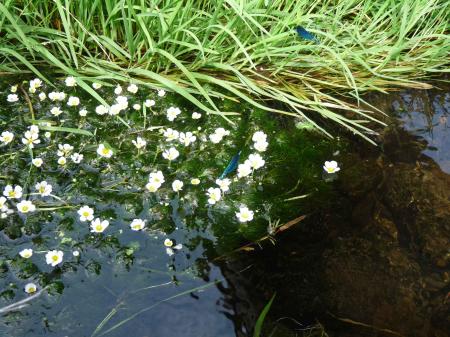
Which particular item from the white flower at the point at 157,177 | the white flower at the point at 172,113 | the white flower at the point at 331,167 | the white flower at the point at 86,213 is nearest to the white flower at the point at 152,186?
the white flower at the point at 157,177

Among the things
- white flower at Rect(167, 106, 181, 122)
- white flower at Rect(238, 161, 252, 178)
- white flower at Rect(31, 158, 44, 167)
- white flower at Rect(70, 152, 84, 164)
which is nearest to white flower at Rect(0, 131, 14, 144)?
white flower at Rect(31, 158, 44, 167)

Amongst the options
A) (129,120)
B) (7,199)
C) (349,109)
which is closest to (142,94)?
(129,120)

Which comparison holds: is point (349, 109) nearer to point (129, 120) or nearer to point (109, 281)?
point (129, 120)

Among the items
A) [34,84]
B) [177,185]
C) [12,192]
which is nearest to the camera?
[12,192]

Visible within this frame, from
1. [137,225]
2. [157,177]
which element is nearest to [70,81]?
[157,177]

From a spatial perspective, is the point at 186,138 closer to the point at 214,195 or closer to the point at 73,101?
the point at 214,195
